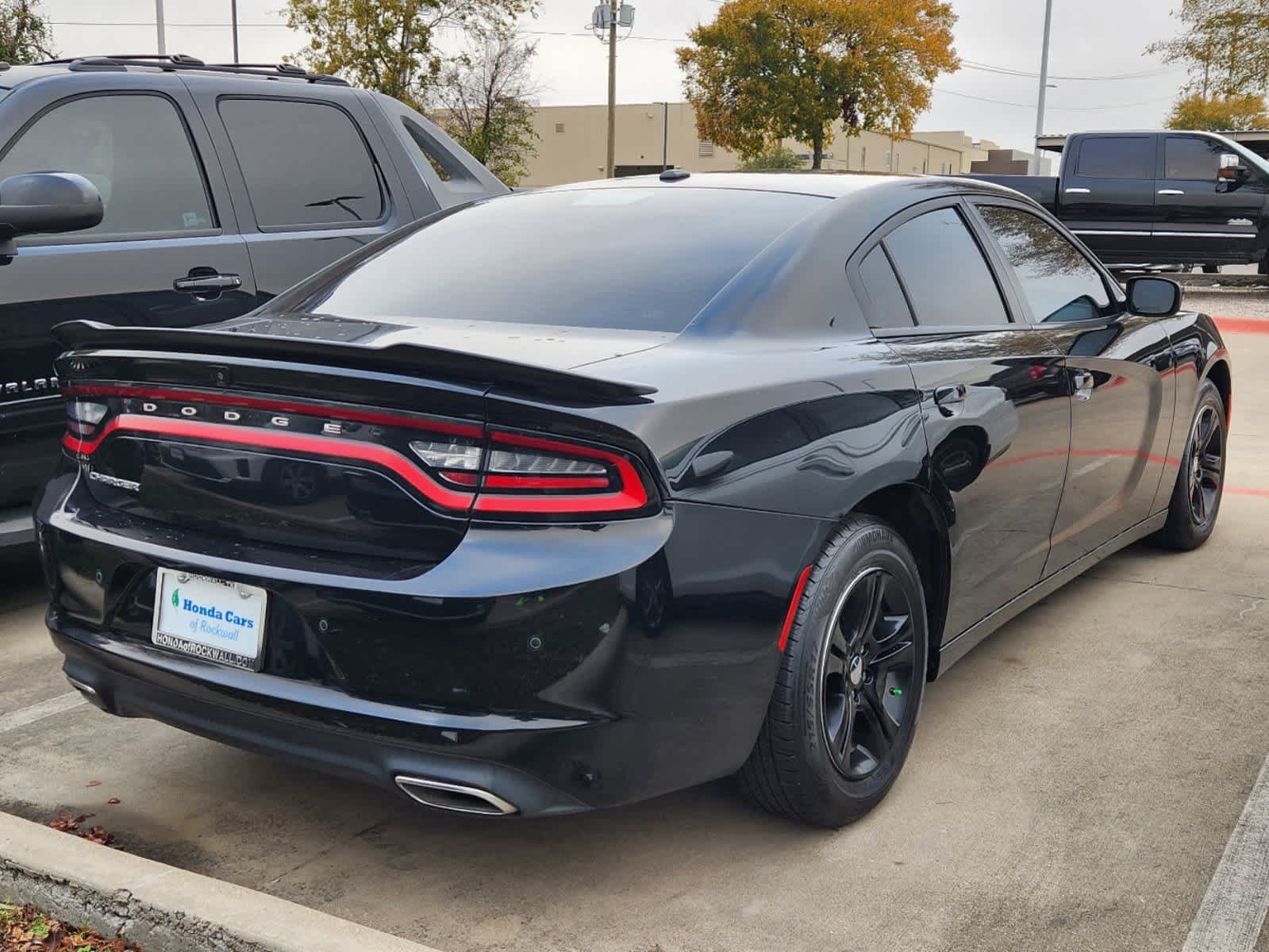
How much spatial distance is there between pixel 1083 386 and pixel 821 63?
4351cm

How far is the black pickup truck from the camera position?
17.2m

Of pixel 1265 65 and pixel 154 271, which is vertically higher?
pixel 1265 65

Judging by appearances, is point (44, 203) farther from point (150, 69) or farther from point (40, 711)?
point (40, 711)

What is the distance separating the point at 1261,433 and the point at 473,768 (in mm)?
7362

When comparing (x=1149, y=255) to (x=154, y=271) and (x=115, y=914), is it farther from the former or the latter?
(x=115, y=914)

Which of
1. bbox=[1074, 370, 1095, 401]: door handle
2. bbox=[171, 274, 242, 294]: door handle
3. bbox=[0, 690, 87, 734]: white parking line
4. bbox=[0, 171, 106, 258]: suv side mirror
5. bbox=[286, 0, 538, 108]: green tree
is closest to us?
bbox=[0, 690, 87, 734]: white parking line

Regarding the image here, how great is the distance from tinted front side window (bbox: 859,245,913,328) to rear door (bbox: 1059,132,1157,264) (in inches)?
600

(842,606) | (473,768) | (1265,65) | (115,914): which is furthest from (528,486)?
(1265,65)

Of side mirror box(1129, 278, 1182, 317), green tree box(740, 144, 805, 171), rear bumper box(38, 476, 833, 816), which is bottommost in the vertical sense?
rear bumper box(38, 476, 833, 816)

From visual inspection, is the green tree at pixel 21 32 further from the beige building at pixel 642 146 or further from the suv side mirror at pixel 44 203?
the beige building at pixel 642 146

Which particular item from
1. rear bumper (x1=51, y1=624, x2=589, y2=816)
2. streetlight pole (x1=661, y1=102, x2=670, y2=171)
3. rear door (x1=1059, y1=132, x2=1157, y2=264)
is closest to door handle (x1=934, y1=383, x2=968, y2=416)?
rear bumper (x1=51, y1=624, x2=589, y2=816)

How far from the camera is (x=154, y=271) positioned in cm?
496

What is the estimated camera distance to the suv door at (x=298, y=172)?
539cm

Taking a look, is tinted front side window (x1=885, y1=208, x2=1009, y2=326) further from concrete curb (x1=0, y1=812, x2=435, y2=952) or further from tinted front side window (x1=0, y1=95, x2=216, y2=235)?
tinted front side window (x1=0, y1=95, x2=216, y2=235)
